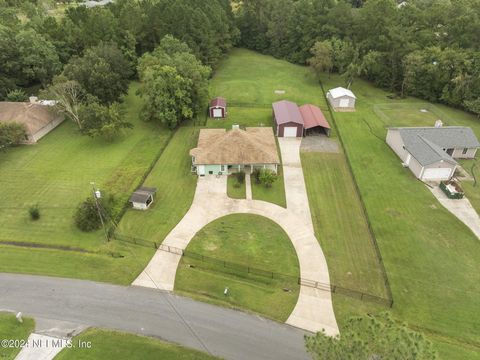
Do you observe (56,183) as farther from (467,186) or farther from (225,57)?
(225,57)

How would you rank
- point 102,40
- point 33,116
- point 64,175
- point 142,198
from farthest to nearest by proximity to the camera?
point 102,40 < point 33,116 < point 64,175 < point 142,198

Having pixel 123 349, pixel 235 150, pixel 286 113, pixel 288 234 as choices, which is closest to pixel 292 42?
pixel 286 113

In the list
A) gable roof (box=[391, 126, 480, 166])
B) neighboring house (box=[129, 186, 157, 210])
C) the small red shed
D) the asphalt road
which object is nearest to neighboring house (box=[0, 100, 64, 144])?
neighboring house (box=[129, 186, 157, 210])

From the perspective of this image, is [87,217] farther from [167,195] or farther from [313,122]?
[313,122]

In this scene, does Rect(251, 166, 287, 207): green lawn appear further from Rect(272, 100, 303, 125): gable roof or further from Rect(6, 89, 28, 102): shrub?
Rect(6, 89, 28, 102): shrub

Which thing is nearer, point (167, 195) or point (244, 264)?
point (244, 264)
